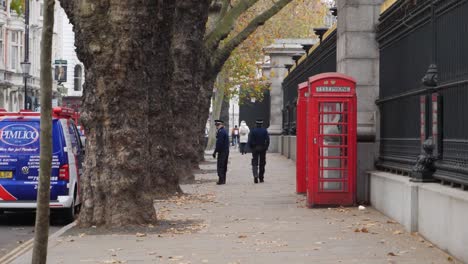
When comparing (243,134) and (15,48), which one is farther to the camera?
(15,48)

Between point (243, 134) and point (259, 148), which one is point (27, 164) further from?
point (243, 134)

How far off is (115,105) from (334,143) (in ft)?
15.8

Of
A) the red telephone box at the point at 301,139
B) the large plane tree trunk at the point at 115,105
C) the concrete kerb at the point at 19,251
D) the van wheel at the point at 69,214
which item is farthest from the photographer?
the red telephone box at the point at 301,139

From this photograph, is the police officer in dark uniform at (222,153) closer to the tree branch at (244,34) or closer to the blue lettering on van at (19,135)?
the tree branch at (244,34)

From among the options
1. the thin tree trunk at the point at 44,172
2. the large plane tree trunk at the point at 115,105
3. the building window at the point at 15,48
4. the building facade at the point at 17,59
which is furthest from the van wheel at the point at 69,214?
the building window at the point at 15,48

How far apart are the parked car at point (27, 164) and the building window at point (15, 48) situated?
5176 cm

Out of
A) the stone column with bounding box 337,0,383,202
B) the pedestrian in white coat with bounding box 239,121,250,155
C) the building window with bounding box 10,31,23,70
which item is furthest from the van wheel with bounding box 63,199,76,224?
the building window with bounding box 10,31,23,70

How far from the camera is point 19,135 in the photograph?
51.1 ft

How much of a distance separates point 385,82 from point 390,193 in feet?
9.21

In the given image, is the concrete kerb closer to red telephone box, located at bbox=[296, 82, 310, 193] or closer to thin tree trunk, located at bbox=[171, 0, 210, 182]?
red telephone box, located at bbox=[296, 82, 310, 193]

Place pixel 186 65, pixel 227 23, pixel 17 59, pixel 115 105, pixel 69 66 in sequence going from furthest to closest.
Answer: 1. pixel 69 66
2. pixel 17 59
3. pixel 227 23
4. pixel 186 65
5. pixel 115 105

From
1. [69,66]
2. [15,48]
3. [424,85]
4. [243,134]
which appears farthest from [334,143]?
[69,66]

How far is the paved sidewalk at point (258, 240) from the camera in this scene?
408 inches

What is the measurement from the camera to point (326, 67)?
74.4ft
